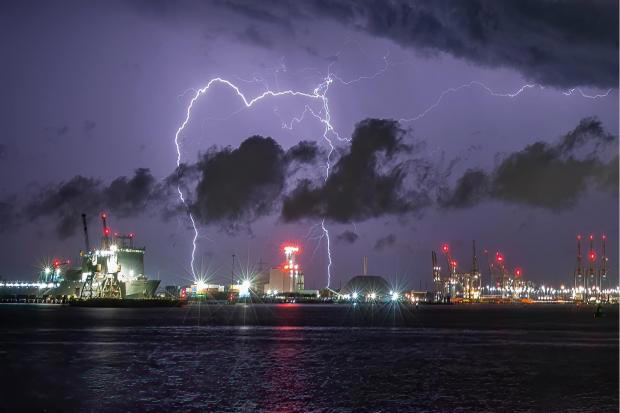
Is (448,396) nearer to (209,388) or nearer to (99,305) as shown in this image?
(209,388)

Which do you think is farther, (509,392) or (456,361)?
(456,361)

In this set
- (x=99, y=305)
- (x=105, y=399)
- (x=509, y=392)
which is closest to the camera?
(x=105, y=399)

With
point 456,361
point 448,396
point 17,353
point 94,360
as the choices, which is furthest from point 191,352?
point 448,396

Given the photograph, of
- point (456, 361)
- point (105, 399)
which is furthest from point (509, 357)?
point (105, 399)

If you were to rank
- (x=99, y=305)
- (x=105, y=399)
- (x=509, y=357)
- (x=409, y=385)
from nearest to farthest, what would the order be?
(x=105, y=399) < (x=409, y=385) < (x=509, y=357) < (x=99, y=305)

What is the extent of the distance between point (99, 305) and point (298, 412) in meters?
171

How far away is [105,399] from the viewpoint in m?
24.3

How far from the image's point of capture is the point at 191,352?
143ft

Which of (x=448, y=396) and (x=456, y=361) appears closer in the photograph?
(x=448, y=396)

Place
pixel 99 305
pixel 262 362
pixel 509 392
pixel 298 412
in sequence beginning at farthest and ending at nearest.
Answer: pixel 99 305 → pixel 262 362 → pixel 509 392 → pixel 298 412

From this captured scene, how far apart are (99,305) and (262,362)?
15471cm

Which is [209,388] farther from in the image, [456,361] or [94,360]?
[456,361]

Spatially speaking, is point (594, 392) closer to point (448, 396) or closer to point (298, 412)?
point (448, 396)

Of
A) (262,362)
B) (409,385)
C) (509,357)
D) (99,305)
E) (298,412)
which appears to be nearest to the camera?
(298,412)
